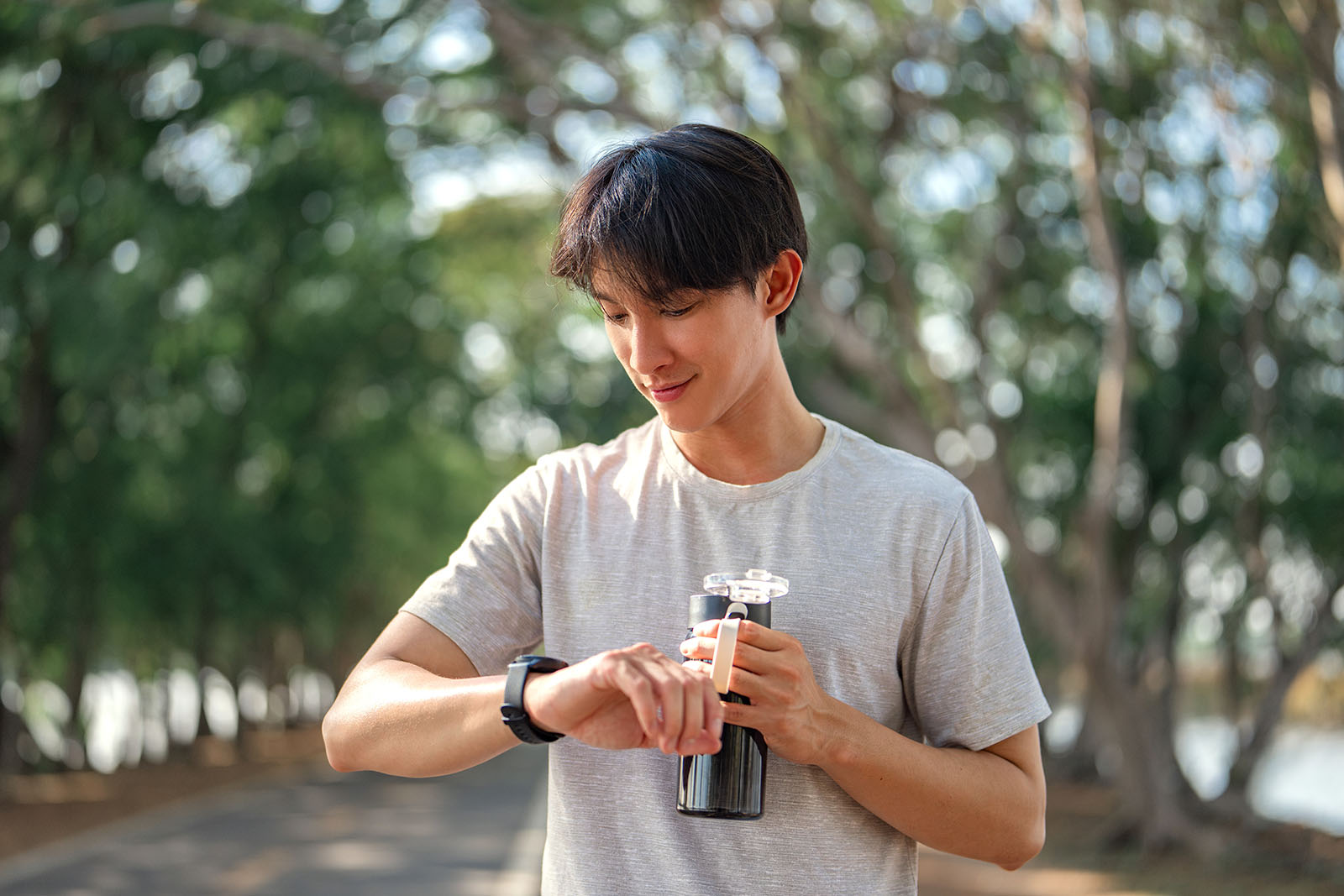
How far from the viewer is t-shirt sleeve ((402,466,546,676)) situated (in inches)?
76.4

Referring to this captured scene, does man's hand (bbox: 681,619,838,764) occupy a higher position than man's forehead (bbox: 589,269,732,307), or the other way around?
man's forehead (bbox: 589,269,732,307)

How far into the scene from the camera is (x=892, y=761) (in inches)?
69.2

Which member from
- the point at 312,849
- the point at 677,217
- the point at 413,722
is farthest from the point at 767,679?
the point at 312,849

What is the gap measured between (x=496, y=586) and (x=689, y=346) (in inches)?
18.4

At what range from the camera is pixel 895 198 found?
47.6 feet

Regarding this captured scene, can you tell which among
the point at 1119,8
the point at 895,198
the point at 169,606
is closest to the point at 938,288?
the point at 895,198

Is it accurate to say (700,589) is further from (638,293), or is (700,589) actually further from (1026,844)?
(1026,844)

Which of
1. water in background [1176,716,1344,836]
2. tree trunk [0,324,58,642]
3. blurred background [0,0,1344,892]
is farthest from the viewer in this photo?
tree trunk [0,324,58,642]

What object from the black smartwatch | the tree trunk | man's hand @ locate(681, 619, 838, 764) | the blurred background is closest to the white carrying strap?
man's hand @ locate(681, 619, 838, 764)

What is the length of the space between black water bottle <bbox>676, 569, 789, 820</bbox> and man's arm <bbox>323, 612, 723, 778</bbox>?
4.0 inches

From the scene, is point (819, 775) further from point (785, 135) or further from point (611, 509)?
point (785, 135)

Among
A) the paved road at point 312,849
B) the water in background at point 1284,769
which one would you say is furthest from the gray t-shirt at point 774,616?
the water in background at point 1284,769

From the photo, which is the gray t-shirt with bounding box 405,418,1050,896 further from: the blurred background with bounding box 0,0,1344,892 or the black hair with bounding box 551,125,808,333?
the blurred background with bounding box 0,0,1344,892

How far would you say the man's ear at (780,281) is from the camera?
1.87m
